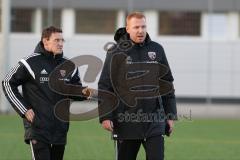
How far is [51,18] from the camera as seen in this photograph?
31031 mm

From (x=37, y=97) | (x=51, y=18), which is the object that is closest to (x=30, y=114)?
(x=37, y=97)

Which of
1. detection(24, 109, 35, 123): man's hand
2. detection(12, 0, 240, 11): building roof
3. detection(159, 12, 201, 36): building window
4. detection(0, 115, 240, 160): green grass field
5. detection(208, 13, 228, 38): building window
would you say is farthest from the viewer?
detection(159, 12, 201, 36): building window

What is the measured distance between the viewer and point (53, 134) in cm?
856

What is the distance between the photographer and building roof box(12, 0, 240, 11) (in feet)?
102

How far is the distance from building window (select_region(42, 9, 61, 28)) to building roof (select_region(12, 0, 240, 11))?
0.28 metres

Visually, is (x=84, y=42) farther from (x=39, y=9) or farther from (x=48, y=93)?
(x=48, y=93)

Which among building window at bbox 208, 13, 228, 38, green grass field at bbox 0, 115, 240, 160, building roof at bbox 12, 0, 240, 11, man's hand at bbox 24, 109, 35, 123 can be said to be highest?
building roof at bbox 12, 0, 240, 11

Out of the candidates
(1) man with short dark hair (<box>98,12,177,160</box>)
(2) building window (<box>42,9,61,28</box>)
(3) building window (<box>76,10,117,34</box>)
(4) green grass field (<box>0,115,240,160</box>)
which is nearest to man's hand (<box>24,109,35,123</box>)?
(1) man with short dark hair (<box>98,12,177,160</box>)

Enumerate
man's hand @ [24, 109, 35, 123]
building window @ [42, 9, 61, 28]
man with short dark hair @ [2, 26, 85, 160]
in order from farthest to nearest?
building window @ [42, 9, 61, 28], man with short dark hair @ [2, 26, 85, 160], man's hand @ [24, 109, 35, 123]

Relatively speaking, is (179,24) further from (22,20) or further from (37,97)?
(37,97)

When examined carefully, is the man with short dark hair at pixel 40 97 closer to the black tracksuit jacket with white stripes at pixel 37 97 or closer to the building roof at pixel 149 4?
the black tracksuit jacket with white stripes at pixel 37 97

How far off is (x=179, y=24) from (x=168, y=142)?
50.1 feet

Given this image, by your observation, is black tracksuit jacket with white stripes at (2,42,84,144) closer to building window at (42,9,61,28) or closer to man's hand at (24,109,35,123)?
man's hand at (24,109,35,123)

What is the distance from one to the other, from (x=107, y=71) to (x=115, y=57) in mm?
174
